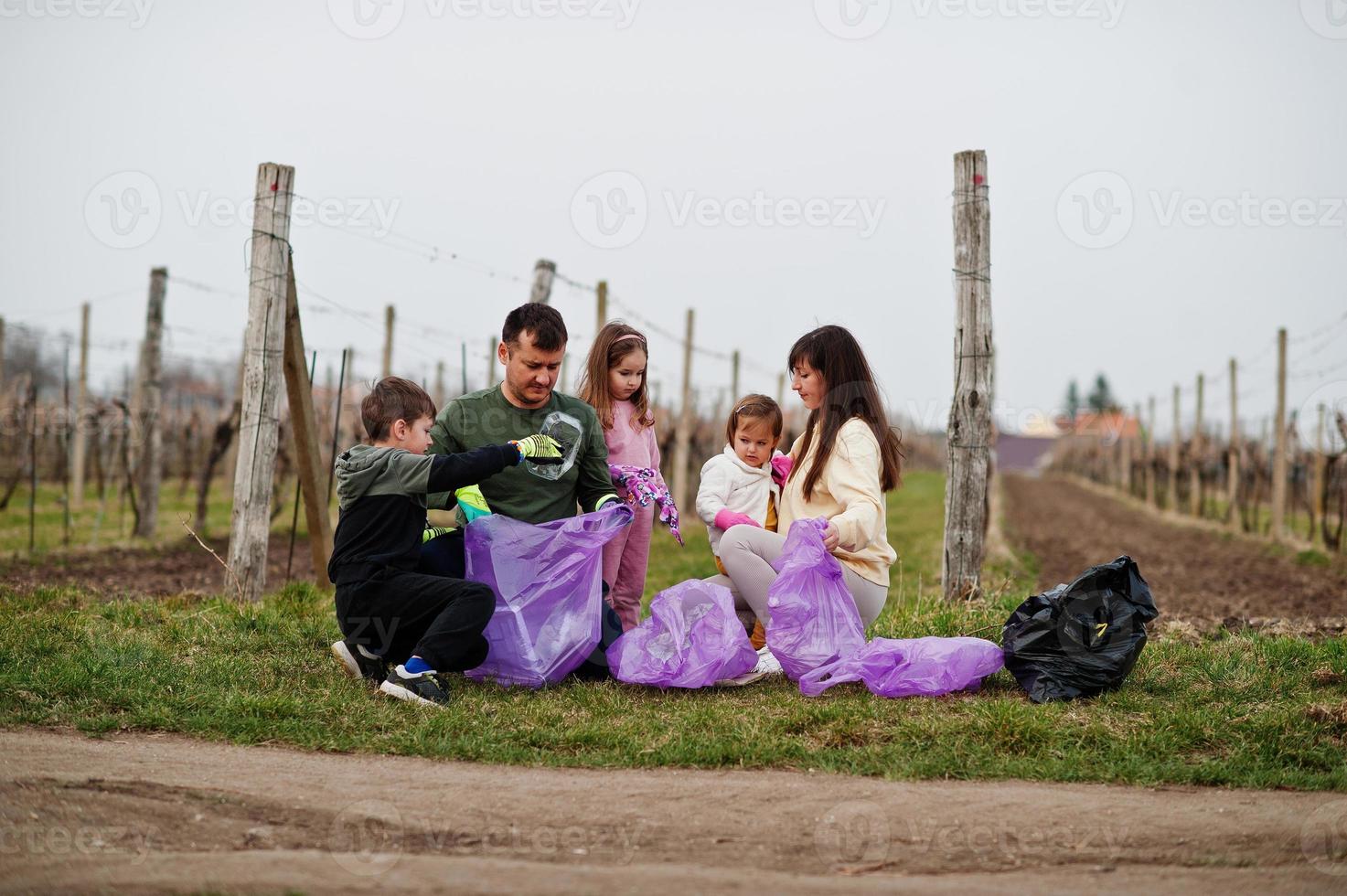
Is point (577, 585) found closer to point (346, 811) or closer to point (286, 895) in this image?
point (346, 811)

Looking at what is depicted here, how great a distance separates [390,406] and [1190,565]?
11327 millimetres

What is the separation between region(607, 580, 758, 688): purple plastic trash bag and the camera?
14.5 ft

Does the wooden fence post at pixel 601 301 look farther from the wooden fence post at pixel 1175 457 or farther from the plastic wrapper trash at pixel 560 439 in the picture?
the wooden fence post at pixel 1175 457

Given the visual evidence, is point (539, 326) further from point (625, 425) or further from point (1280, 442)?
point (1280, 442)

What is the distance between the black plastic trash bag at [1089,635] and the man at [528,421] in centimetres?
179

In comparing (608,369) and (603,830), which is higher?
(608,369)

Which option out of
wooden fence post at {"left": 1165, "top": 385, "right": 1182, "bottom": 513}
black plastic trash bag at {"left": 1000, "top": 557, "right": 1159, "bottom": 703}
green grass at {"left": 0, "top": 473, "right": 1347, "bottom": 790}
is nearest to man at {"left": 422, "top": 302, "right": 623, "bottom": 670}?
green grass at {"left": 0, "top": 473, "right": 1347, "bottom": 790}

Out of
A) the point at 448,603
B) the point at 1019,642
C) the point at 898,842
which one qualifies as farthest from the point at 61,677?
the point at 1019,642

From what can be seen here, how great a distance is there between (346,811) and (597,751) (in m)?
0.91

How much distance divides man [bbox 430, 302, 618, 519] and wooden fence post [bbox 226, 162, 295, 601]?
7.01ft

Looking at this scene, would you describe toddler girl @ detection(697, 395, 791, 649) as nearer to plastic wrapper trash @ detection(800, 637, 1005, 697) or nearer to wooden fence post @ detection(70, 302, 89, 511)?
plastic wrapper trash @ detection(800, 637, 1005, 697)

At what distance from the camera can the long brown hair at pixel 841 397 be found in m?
4.59

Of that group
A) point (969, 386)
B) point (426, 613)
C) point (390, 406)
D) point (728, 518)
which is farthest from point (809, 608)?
point (969, 386)

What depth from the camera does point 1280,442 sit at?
15.5 metres
